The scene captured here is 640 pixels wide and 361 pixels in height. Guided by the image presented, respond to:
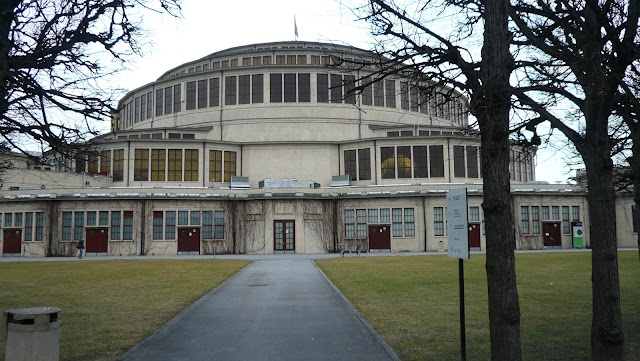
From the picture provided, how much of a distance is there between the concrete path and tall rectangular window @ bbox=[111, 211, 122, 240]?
102ft

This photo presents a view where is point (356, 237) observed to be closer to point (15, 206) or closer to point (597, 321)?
point (15, 206)

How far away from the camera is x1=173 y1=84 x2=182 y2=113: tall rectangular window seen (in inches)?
2517

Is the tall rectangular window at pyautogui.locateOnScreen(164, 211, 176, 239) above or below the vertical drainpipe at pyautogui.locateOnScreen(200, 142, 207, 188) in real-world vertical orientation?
below

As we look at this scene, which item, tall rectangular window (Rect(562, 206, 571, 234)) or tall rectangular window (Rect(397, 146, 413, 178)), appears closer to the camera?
tall rectangular window (Rect(562, 206, 571, 234))

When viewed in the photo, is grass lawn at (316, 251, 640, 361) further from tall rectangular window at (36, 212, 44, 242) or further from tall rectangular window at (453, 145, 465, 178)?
tall rectangular window at (36, 212, 44, 242)

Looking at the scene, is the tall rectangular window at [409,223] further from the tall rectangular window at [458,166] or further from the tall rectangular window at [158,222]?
the tall rectangular window at [158,222]

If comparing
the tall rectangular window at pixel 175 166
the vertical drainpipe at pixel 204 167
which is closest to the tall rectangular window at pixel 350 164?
the vertical drainpipe at pixel 204 167

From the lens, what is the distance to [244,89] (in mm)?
A: 61062

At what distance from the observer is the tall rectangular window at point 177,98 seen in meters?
63.9

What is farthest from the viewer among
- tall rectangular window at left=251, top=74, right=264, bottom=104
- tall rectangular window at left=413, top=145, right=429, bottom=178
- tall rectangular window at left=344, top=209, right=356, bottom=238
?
tall rectangular window at left=251, top=74, right=264, bottom=104

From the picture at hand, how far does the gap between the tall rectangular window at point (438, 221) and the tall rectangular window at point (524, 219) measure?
8.06 metres

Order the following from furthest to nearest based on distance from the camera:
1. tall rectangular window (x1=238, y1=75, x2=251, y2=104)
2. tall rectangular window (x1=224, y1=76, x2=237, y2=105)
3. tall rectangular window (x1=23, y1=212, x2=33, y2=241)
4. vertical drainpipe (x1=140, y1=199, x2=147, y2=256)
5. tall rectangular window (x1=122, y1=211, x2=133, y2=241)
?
tall rectangular window (x1=224, y1=76, x2=237, y2=105)
tall rectangular window (x1=238, y1=75, x2=251, y2=104)
tall rectangular window (x1=23, y1=212, x2=33, y2=241)
tall rectangular window (x1=122, y1=211, x2=133, y2=241)
vertical drainpipe (x1=140, y1=199, x2=147, y2=256)

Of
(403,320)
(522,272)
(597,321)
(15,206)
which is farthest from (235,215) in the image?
(597,321)

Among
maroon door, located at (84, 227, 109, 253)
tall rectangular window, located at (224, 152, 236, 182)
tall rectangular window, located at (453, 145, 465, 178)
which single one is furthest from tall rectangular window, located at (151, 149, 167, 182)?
tall rectangular window, located at (453, 145, 465, 178)
